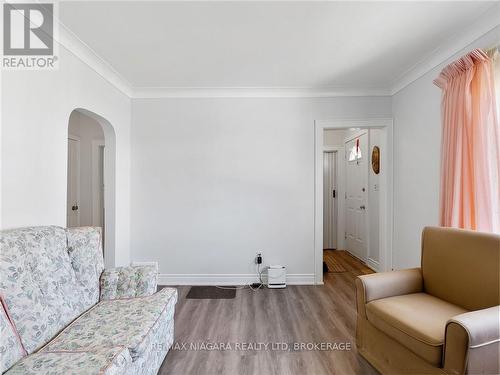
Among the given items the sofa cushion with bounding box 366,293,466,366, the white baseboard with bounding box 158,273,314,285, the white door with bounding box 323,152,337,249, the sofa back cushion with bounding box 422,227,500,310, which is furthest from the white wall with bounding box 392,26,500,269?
the white door with bounding box 323,152,337,249

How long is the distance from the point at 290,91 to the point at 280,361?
9.50 ft

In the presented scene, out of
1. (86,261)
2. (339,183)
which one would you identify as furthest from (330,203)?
(86,261)

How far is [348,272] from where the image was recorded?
356cm

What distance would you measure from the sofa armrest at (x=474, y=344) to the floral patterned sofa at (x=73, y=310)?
157 cm

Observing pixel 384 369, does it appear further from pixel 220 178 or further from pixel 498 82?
pixel 220 178

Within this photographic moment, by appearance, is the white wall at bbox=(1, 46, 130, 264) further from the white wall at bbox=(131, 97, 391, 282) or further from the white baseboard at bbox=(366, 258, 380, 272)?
the white baseboard at bbox=(366, 258, 380, 272)

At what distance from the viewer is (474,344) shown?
1.10m

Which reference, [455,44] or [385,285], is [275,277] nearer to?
[385,285]

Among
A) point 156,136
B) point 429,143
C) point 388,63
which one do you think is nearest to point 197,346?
point 156,136

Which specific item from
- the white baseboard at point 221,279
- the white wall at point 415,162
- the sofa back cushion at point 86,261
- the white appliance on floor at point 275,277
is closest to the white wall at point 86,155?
the white baseboard at point 221,279

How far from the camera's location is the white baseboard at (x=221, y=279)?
3.12 meters

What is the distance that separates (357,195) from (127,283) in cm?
381

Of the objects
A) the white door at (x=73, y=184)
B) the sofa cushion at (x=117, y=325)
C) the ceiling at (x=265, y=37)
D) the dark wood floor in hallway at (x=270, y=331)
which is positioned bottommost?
the dark wood floor in hallway at (x=270, y=331)

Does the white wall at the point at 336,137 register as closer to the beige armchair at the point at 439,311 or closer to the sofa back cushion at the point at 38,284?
the beige armchair at the point at 439,311
